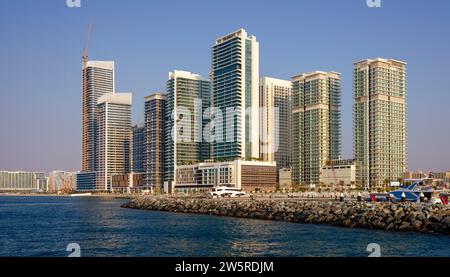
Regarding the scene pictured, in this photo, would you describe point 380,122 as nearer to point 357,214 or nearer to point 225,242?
point 357,214

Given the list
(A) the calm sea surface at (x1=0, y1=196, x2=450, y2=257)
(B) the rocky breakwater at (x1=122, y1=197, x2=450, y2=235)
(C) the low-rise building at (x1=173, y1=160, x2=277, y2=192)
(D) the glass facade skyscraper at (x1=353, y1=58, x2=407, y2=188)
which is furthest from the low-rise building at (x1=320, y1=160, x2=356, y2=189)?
(A) the calm sea surface at (x1=0, y1=196, x2=450, y2=257)

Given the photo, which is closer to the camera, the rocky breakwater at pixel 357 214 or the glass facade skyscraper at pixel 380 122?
the rocky breakwater at pixel 357 214

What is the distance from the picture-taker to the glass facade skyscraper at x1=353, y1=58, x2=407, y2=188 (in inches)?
7436

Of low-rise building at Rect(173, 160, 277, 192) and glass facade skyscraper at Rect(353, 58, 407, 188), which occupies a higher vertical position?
glass facade skyscraper at Rect(353, 58, 407, 188)

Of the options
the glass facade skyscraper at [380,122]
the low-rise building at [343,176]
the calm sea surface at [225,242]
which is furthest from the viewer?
the glass facade skyscraper at [380,122]

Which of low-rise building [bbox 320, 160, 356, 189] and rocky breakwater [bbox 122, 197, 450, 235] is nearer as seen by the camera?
rocky breakwater [bbox 122, 197, 450, 235]

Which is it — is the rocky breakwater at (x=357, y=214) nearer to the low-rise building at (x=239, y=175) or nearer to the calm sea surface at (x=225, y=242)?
the calm sea surface at (x=225, y=242)

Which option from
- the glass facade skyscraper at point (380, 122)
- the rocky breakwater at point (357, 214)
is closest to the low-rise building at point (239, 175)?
the glass facade skyscraper at point (380, 122)

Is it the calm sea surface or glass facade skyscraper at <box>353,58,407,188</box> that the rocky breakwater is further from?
glass facade skyscraper at <box>353,58,407,188</box>

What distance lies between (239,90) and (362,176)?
195 feet

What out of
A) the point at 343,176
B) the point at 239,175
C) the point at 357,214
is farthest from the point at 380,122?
the point at 357,214

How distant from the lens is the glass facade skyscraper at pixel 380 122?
620ft

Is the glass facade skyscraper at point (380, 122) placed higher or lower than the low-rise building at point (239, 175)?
higher

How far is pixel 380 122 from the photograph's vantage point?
188625 mm
